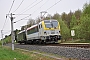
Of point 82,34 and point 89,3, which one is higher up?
point 89,3

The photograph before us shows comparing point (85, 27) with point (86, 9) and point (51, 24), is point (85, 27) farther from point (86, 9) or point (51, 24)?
point (51, 24)

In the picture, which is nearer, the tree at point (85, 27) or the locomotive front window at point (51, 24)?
the locomotive front window at point (51, 24)

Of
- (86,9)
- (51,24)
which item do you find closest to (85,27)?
(86,9)

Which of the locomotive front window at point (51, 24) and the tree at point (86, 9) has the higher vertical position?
the tree at point (86, 9)

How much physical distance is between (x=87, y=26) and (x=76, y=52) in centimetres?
2933

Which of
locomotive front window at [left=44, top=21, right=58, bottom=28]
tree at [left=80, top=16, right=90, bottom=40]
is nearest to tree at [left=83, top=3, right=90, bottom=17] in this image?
tree at [left=80, top=16, right=90, bottom=40]

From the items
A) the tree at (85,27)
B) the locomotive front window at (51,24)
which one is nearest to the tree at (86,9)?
the tree at (85,27)

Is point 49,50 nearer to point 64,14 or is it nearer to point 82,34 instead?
point 82,34

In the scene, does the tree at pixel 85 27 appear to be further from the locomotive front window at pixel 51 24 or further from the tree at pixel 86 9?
the locomotive front window at pixel 51 24

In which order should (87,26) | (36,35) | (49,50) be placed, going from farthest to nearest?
(87,26) → (36,35) → (49,50)

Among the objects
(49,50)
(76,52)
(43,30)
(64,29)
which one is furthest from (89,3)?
(76,52)

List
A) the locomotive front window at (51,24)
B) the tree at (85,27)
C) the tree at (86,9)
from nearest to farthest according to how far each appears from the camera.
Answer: the locomotive front window at (51,24), the tree at (85,27), the tree at (86,9)

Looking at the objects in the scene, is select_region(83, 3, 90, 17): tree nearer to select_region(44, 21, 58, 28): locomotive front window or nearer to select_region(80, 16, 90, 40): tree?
select_region(80, 16, 90, 40): tree

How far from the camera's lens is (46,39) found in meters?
29.3
